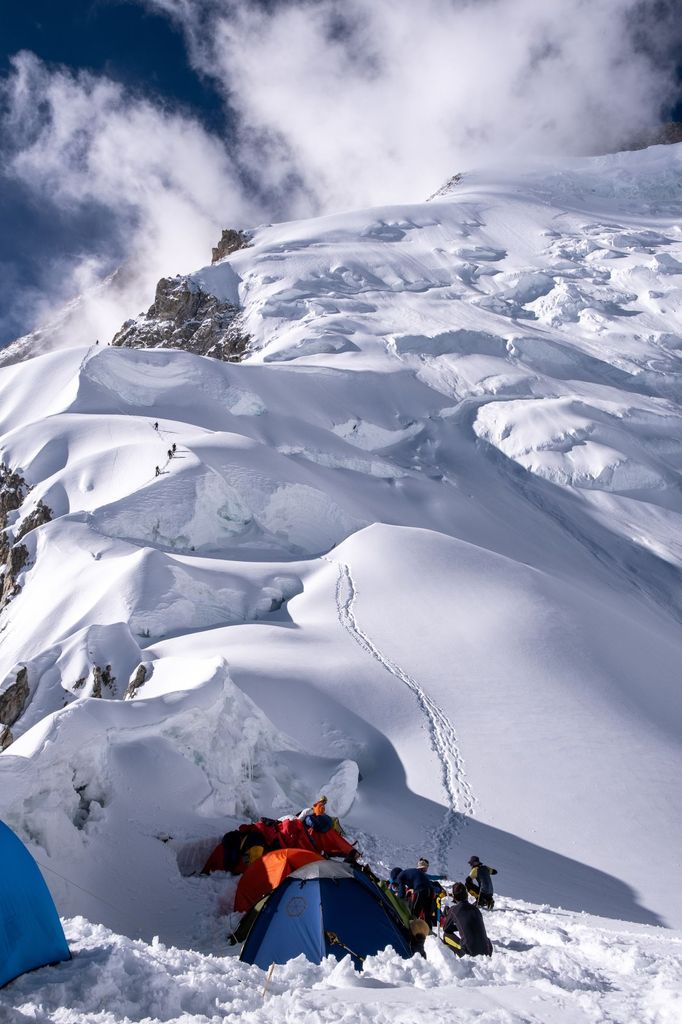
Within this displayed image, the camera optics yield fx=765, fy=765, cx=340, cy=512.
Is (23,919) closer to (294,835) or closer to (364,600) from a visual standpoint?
(294,835)

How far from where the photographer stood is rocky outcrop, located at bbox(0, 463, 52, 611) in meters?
26.0

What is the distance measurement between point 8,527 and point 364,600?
15.4 m

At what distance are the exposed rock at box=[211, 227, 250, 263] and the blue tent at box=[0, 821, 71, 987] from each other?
8584 centimetres

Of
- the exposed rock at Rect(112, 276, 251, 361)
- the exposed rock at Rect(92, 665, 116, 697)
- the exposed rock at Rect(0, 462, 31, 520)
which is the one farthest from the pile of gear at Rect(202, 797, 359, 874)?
the exposed rock at Rect(112, 276, 251, 361)

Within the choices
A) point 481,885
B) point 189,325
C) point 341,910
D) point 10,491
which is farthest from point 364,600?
point 189,325

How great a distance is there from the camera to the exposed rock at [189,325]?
2586 inches

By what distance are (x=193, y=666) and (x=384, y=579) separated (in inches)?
403

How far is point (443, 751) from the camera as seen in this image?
15.1 metres

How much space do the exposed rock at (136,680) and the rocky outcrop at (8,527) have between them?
10133 millimetres

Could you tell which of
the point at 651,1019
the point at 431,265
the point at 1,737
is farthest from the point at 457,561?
the point at 431,265

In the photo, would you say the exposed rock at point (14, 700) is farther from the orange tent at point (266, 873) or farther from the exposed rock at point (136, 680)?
the orange tent at point (266, 873)

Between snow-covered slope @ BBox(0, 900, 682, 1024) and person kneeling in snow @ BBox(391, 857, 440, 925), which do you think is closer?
snow-covered slope @ BBox(0, 900, 682, 1024)

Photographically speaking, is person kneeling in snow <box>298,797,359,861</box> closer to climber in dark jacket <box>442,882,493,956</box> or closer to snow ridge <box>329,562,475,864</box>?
snow ridge <box>329,562,475,864</box>

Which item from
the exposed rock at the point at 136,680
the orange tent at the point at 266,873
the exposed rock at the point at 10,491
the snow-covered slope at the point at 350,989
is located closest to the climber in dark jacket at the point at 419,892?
the orange tent at the point at 266,873
